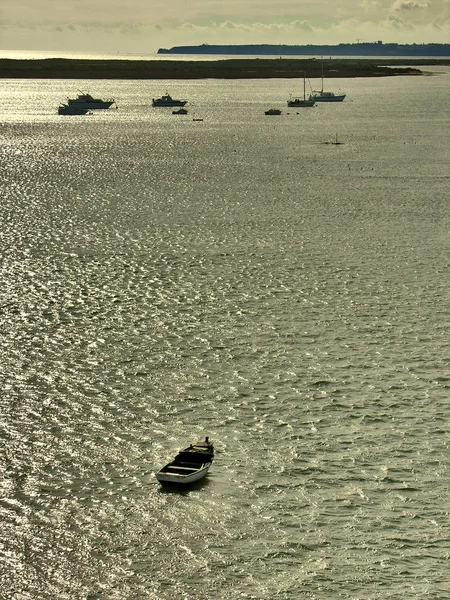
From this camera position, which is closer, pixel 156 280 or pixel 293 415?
pixel 293 415

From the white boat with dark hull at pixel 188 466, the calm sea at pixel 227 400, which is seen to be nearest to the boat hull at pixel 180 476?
the white boat with dark hull at pixel 188 466

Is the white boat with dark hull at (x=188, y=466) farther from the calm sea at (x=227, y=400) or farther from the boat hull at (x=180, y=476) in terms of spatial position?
the calm sea at (x=227, y=400)

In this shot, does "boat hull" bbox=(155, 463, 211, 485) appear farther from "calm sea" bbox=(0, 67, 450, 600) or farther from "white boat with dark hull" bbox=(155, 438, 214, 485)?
"calm sea" bbox=(0, 67, 450, 600)

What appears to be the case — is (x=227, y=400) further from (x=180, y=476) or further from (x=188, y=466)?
(x=180, y=476)

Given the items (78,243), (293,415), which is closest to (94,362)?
(293,415)

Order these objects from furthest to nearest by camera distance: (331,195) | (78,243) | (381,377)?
(331,195)
(78,243)
(381,377)

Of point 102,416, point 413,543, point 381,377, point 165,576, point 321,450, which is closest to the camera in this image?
point 165,576

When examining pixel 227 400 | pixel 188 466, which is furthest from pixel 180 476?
pixel 227 400

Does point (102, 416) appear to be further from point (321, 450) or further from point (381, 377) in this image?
point (381, 377)
